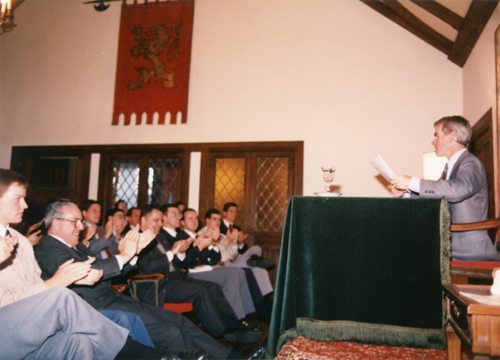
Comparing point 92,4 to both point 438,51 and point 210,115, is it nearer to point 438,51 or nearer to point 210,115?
point 210,115

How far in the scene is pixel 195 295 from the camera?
10.9 feet

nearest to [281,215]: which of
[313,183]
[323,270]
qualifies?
[313,183]

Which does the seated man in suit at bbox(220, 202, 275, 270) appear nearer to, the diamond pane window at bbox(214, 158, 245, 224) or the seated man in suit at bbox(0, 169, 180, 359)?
the diamond pane window at bbox(214, 158, 245, 224)

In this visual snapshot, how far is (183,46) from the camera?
656 centimetres

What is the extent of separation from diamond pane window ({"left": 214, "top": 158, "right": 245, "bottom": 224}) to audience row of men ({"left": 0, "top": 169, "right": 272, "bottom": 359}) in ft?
7.55

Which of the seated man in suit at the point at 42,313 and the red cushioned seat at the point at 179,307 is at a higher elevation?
the seated man in suit at the point at 42,313

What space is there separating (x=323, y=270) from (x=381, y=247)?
257mm

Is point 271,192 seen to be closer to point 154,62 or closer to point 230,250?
point 230,250

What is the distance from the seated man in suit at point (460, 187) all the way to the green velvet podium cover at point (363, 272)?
0.38 metres

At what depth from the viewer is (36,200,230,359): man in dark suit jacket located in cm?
229

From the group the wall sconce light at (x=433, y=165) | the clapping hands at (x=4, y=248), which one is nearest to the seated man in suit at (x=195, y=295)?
the clapping hands at (x=4, y=248)

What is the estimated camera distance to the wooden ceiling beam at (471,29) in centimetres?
397

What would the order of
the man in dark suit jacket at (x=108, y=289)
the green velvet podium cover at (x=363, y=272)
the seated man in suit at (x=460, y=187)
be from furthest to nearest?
the man in dark suit jacket at (x=108, y=289)
the seated man in suit at (x=460, y=187)
the green velvet podium cover at (x=363, y=272)

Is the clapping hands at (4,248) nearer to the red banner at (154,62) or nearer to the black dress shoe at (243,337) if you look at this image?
the black dress shoe at (243,337)
